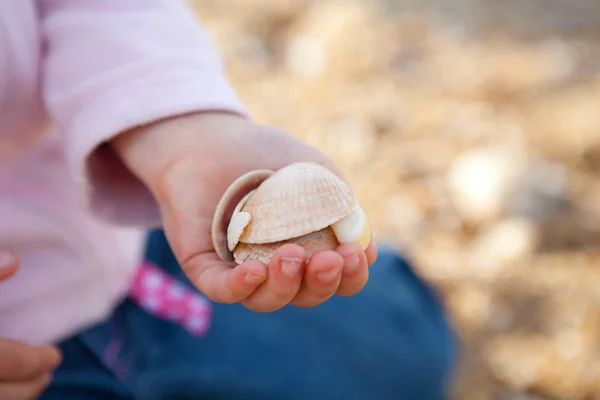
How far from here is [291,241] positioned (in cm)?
86

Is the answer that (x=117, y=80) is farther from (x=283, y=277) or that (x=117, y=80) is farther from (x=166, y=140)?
(x=283, y=277)

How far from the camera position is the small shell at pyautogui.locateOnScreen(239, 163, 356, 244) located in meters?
0.86

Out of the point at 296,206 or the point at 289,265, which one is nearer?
the point at 289,265

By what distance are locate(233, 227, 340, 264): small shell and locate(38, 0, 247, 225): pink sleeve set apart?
247mm

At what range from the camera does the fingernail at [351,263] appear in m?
0.72

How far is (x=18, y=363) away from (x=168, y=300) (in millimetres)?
Answer: 430

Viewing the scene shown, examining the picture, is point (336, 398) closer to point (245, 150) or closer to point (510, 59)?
point (245, 150)

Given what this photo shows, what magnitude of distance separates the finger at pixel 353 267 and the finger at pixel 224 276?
0.32ft

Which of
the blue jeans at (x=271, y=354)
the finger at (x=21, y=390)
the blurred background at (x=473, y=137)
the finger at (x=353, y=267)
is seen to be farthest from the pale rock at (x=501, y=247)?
the finger at (x=21, y=390)

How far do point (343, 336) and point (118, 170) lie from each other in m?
0.65

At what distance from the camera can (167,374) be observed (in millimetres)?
1187

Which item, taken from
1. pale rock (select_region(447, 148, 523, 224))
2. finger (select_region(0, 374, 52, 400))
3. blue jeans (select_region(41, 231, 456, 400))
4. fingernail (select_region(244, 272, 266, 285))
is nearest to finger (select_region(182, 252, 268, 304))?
fingernail (select_region(244, 272, 266, 285))

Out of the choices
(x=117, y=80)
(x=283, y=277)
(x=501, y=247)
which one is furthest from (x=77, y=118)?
(x=501, y=247)

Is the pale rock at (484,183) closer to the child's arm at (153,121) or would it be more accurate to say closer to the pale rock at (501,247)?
the pale rock at (501,247)
